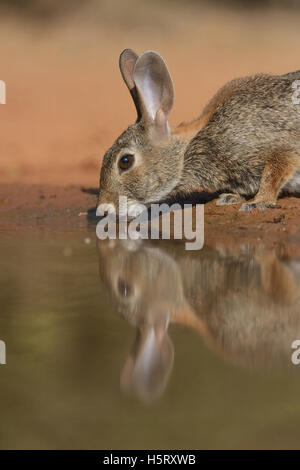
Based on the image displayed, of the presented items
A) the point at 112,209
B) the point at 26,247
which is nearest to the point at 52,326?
the point at 26,247

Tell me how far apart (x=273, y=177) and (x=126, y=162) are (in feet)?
4.82

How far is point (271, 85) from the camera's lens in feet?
20.8

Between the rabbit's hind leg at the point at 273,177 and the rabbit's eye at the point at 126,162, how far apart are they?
3.95 feet

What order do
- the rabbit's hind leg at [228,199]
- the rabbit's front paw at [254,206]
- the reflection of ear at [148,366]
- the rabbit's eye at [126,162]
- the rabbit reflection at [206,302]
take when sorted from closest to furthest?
the reflection of ear at [148,366], the rabbit reflection at [206,302], the rabbit's front paw at [254,206], the rabbit's eye at [126,162], the rabbit's hind leg at [228,199]

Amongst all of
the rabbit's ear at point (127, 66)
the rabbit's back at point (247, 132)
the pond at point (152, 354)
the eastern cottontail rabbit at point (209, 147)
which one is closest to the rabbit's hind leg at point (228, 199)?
the eastern cottontail rabbit at point (209, 147)

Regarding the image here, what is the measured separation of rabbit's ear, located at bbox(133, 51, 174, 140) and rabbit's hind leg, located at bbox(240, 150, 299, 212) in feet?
3.72

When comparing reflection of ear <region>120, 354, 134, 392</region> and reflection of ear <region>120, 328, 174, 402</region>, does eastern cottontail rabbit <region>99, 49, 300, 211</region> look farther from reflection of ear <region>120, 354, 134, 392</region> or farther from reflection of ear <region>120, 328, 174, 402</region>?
reflection of ear <region>120, 354, 134, 392</region>

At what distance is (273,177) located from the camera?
5.93 meters

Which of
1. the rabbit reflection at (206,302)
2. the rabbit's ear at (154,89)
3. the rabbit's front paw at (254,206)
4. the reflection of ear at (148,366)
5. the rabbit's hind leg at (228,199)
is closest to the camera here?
the reflection of ear at (148,366)

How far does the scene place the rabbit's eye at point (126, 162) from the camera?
20.1ft

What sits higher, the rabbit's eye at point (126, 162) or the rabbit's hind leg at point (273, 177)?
the rabbit's eye at point (126, 162)

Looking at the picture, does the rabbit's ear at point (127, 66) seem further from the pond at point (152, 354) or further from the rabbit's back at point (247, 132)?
the pond at point (152, 354)

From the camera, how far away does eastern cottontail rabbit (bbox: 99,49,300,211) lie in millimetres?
5969
